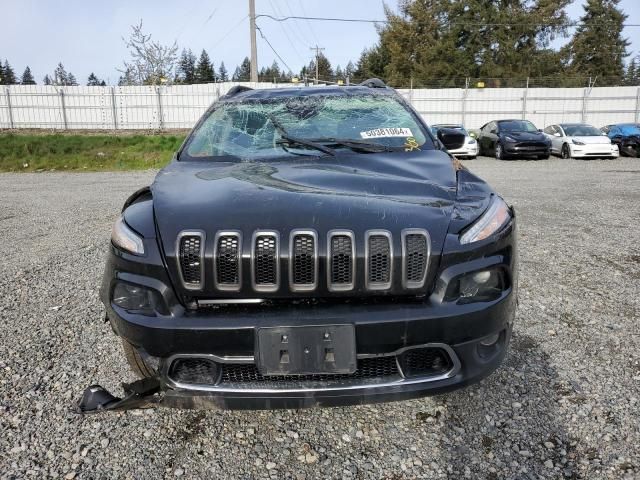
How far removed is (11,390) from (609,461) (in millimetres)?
2978

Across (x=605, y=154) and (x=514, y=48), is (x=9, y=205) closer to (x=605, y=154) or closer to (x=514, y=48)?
(x=605, y=154)

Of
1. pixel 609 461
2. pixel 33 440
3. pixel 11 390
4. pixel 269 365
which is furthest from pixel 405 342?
pixel 11 390

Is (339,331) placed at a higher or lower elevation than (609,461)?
higher

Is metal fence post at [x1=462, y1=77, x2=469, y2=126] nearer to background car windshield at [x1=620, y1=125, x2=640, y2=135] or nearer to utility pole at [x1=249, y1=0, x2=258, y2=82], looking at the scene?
background car windshield at [x1=620, y1=125, x2=640, y2=135]

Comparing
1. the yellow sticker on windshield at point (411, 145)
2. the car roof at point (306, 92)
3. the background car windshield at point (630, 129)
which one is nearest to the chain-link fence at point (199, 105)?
the background car windshield at point (630, 129)

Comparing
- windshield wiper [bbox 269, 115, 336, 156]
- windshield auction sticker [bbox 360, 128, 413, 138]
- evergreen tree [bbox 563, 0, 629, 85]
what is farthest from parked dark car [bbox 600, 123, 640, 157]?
evergreen tree [bbox 563, 0, 629, 85]

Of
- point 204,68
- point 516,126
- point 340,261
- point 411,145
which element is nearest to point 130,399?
point 340,261

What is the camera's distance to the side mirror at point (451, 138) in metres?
3.56

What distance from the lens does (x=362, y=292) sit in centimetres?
200

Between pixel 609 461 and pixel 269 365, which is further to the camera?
pixel 609 461

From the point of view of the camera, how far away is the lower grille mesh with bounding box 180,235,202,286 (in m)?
2.02

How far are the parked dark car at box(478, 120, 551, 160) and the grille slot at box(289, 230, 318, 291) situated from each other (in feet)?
56.6

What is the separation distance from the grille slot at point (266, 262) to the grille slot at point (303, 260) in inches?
2.3

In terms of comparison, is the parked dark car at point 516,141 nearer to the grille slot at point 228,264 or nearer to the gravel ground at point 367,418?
the gravel ground at point 367,418
